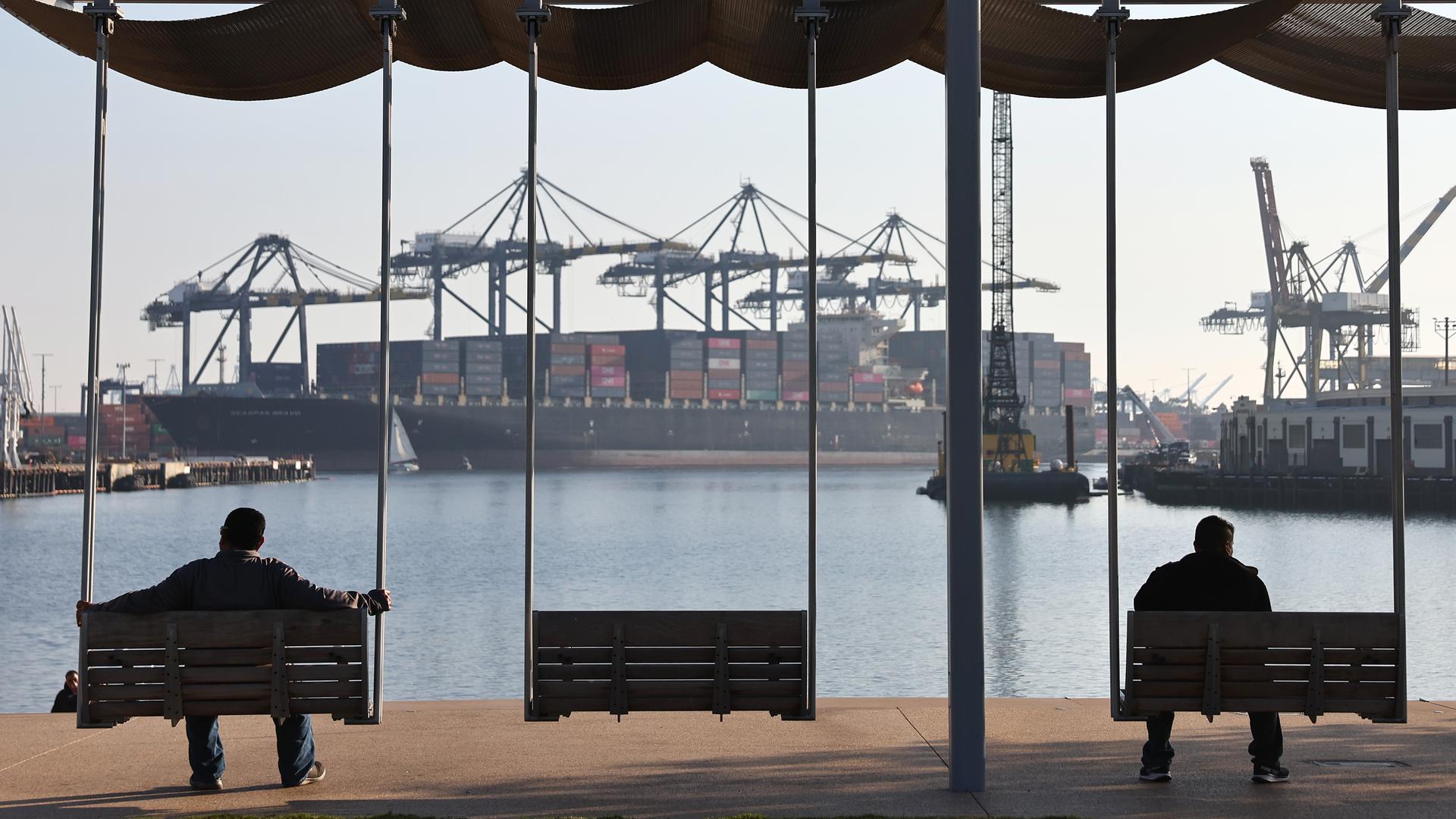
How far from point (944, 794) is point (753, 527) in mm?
45478

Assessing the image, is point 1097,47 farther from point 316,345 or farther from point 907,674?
point 316,345

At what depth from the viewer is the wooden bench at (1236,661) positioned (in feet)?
14.1

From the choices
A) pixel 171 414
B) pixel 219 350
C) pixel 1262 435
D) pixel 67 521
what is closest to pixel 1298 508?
pixel 1262 435

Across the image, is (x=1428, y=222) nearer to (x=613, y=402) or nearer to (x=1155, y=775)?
(x=613, y=402)

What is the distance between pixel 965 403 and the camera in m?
4.29

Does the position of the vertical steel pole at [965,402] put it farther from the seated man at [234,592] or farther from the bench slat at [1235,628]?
the seated man at [234,592]

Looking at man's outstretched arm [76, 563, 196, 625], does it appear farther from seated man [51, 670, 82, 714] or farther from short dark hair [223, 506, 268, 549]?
seated man [51, 670, 82, 714]

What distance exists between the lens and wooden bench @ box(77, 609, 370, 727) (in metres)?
4.15

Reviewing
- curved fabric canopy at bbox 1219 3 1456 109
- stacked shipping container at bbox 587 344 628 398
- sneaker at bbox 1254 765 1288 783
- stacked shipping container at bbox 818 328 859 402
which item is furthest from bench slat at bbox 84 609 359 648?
stacked shipping container at bbox 818 328 859 402

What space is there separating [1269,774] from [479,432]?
79585 millimetres

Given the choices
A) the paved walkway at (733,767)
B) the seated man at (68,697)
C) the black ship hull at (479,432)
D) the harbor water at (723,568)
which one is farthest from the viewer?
the black ship hull at (479,432)

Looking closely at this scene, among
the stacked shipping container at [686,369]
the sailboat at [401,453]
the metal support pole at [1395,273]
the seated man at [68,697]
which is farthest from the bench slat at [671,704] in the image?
the stacked shipping container at [686,369]

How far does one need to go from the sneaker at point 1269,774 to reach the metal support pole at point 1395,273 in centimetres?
42

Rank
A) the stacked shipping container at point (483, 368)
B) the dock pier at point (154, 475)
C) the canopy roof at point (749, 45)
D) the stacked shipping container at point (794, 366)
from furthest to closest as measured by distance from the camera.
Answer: the stacked shipping container at point (794, 366) < the stacked shipping container at point (483, 368) < the dock pier at point (154, 475) < the canopy roof at point (749, 45)
